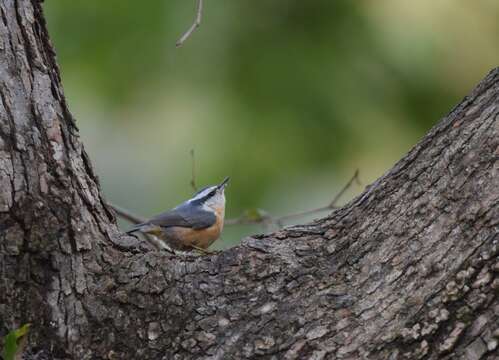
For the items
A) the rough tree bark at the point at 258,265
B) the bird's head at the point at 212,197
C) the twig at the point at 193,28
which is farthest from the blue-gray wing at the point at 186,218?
the twig at the point at 193,28

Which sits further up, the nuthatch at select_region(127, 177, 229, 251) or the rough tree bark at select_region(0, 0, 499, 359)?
the nuthatch at select_region(127, 177, 229, 251)

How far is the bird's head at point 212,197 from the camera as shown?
4.61 metres

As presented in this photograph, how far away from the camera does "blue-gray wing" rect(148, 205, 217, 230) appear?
4.18 m

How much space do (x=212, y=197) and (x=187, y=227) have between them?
48 cm

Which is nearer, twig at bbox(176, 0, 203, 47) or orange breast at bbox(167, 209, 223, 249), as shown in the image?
twig at bbox(176, 0, 203, 47)

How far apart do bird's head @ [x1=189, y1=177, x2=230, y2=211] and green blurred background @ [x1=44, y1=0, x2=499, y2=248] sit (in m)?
0.08

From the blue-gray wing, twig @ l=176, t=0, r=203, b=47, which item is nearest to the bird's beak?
the blue-gray wing

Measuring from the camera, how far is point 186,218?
4.29 m

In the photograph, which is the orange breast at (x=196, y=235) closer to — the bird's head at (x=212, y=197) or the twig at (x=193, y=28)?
→ the bird's head at (x=212, y=197)

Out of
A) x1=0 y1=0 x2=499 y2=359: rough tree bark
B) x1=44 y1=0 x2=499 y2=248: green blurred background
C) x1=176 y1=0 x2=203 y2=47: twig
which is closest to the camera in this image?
x1=0 y1=0 x2=499 y2=359: rough tree bark

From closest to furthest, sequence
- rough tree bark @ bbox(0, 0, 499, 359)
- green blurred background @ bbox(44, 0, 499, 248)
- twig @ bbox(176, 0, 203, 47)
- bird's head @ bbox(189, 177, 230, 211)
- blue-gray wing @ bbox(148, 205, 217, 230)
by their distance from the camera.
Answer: rough tree bark @ bbox(0, 0, 499, 359) → twig @ bbox(176, 0, 203, 47) → blue-gray wing @ bbox(148, 205, 217, 230) → green blurred background @ bbox(44, 0, 499, 248) → bird's head @ bbox(189, 177, 230, 211)

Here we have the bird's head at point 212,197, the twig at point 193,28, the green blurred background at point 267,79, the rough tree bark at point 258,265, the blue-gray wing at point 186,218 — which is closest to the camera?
the rough tree bark at point 258,265

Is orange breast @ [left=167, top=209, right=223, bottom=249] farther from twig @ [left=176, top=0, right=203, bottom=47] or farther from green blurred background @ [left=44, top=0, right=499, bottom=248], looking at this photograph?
twig @ [left=176, top=0, right=203, bottom=47]

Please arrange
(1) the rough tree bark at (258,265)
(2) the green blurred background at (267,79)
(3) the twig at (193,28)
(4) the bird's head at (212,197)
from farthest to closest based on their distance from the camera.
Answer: (4) the bird's head at (212,197)
(2) the green blurred background at (267,79)
(3) the twig at (193,28)
(1) the rough tree bark at (258,265)
